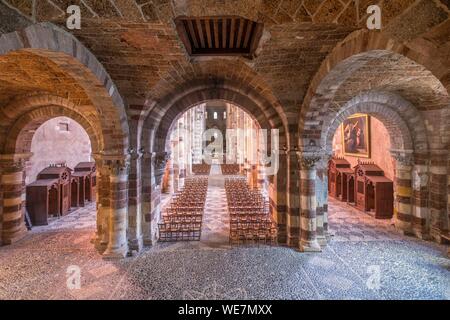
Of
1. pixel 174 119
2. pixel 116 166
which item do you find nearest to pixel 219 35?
pixel 174 119

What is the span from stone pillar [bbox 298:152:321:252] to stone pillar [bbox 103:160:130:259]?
5.05 meters

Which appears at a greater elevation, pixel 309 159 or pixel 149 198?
pixel 309 159

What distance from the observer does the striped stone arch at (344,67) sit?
102 inches

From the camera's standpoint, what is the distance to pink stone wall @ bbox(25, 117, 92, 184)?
11.0m

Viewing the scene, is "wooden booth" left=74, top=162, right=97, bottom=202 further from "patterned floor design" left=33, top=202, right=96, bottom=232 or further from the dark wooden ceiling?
the dark wooden ceiling

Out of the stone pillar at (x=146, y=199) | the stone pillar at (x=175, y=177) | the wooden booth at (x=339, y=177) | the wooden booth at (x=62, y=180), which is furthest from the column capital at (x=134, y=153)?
the wooden booth at (x=339, y=177)

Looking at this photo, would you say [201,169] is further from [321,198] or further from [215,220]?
[321,198]

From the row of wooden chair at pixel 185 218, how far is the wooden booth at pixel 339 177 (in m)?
7.65

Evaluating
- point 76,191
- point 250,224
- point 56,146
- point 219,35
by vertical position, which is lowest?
point 250,224

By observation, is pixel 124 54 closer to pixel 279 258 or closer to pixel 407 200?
pixel 279 258

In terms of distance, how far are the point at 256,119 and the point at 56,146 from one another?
10.5m

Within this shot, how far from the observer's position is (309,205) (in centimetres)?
716

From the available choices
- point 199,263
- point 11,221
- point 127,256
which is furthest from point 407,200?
point 11,221

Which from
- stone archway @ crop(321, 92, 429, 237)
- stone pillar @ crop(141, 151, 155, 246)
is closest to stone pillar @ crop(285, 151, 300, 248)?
stone archway @ crop(321, 92, 429, 237)
